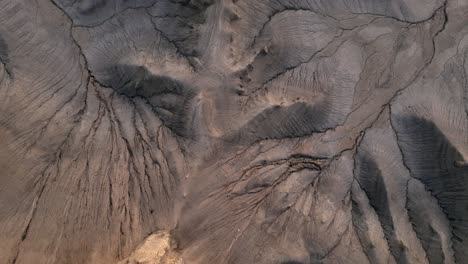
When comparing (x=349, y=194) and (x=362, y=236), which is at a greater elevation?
(x=349, y=194)

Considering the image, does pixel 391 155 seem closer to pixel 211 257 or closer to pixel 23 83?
pixel 211 257

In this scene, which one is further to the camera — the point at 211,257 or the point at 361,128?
the point at 361,128

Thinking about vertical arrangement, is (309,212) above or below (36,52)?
below

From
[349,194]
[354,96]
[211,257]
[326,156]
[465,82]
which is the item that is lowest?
[211,257]

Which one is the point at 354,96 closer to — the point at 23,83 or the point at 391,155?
the point at 391,155

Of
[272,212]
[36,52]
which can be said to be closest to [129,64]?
[36,52]

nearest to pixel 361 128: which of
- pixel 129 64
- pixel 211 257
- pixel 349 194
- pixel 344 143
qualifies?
pixel 344 143
